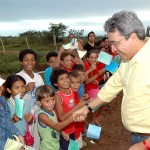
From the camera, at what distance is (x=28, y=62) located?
420 cm

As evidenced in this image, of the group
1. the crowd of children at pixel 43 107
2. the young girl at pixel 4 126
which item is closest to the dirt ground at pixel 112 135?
the crowd of children at pixel 43 107

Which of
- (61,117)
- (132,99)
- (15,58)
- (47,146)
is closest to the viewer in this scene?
(132,99)

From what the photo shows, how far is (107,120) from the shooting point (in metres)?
6.02

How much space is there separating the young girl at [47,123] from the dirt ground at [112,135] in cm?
134

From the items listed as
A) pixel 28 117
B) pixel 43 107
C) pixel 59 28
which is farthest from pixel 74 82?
pixel 59 28

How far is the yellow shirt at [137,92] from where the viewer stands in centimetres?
224

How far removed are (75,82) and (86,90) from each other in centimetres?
120

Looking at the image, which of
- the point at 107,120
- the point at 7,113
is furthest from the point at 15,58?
the point at 7,113

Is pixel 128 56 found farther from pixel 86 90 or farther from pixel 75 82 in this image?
pixel 86 90

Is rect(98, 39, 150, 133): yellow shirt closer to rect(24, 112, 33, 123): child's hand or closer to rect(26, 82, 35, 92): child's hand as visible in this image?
rect(24, 112, 33, 123): child's hand

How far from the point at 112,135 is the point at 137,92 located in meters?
3.06

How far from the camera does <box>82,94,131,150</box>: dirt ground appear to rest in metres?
4.68

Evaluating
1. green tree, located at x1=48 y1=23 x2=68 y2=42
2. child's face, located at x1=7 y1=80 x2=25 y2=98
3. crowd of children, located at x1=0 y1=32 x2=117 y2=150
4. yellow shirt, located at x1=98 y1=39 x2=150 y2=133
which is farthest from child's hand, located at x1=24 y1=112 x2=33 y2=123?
green tree, located at x1=48 y1=23 x2=68 y2=42

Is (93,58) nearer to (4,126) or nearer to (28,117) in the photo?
(28,117)
